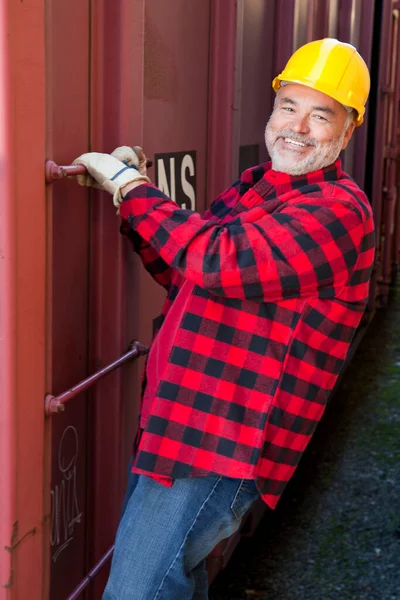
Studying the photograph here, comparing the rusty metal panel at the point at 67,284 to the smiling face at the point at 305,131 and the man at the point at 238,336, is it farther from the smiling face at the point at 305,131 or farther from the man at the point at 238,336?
the smiling face at the point at 305,131

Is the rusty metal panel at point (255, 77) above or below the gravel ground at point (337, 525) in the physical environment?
above

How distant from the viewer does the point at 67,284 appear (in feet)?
6.18

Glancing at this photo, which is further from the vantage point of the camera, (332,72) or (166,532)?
(332,72)

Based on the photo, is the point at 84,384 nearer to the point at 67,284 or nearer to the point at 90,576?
the point at 67,284

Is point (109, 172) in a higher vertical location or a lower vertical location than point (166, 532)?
higher

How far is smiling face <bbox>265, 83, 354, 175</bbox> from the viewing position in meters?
1.94

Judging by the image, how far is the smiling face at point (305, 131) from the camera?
76.3 inches

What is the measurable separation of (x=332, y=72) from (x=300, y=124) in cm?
14

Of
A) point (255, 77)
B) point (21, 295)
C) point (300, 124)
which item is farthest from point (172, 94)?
point (21, 295)

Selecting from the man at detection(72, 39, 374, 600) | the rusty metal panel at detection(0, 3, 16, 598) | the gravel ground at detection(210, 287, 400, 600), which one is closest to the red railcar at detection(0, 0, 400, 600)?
the rusty metal panel at detection(0, 3, 16, 598)

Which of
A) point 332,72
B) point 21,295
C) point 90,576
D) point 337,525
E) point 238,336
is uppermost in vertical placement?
point 332,72

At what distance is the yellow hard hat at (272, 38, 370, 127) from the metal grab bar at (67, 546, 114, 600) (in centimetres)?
128

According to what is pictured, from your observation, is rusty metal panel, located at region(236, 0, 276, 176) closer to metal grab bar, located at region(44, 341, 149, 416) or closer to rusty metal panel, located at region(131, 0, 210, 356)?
rusty metal panel, located at region(131, 0, 210, 356)

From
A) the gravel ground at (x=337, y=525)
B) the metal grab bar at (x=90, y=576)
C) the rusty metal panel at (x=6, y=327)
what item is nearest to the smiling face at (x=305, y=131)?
the rusty metal panel at (x=6, y=327)
